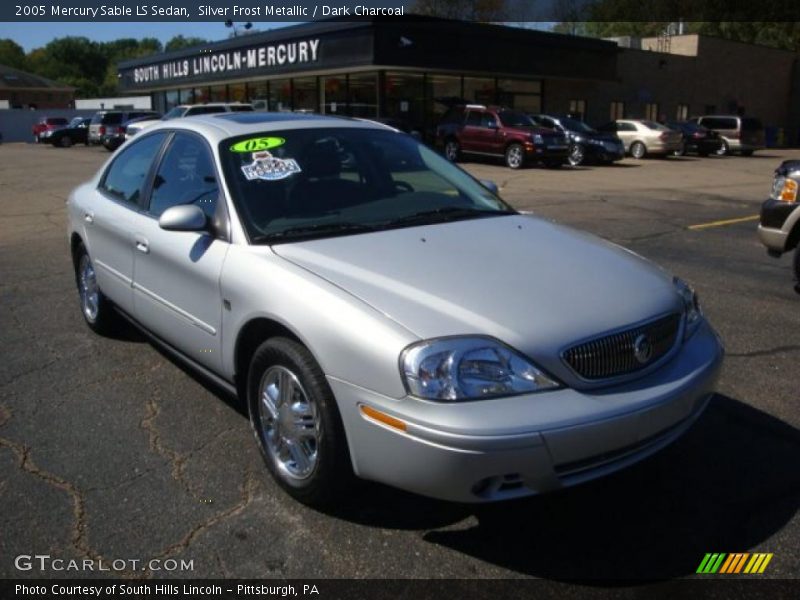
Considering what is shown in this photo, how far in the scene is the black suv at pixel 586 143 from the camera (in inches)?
960

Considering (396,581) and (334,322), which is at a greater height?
(334,322)

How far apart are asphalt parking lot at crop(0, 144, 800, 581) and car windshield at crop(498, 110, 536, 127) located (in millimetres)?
18066

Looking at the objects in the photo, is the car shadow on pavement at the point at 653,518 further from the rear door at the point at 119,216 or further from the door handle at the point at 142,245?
the rear door at the point at 119,216

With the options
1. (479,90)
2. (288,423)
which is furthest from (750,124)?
(288,423)

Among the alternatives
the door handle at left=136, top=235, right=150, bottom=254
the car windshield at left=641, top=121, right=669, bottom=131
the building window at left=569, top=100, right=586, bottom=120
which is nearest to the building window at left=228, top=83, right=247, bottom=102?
the building window at left=569, top=100, right=586, bottom=120

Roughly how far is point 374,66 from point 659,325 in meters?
24.1

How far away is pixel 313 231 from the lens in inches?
135

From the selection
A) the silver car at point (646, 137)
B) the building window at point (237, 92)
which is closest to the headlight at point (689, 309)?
the silver car at point (646, 137)

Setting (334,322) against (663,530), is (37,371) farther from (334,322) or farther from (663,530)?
(663,530)

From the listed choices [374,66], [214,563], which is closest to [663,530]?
[214,563]

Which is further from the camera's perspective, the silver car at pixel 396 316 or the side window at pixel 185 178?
the side window at pixel 185 178

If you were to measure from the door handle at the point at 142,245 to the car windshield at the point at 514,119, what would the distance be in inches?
777

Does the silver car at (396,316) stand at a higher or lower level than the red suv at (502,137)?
higher

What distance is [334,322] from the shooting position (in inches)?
108
